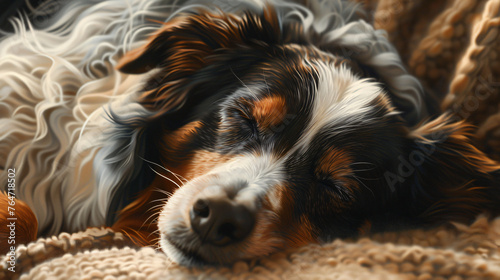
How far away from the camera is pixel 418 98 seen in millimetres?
1105

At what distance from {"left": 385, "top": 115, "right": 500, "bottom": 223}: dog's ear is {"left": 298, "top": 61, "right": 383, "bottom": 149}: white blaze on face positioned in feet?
0.51

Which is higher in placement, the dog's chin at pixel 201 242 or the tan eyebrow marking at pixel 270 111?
the tan eyebrow marking at pixel 270 111

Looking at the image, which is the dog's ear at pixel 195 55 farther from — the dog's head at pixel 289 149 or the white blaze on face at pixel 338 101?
the white blaze on face at pixel 338 101

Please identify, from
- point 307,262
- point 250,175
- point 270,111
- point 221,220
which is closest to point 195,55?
point 270,111

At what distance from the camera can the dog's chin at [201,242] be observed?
2.88ft

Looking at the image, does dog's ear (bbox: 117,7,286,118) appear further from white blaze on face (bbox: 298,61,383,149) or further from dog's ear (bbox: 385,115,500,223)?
dog's ear (bbox: 385,115,500,223)

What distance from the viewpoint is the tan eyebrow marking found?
1.04 m

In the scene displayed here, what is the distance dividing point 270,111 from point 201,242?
0.36 meters

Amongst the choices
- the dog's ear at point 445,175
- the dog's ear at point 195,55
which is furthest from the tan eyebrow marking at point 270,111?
the dog's ear at point 445,175

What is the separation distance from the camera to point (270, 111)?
1.04m

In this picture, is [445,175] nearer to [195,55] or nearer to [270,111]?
[270,111]

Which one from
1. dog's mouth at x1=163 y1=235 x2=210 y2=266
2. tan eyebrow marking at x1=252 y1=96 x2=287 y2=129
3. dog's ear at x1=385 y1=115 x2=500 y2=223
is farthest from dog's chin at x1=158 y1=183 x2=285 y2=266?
dog's ear at x1=385 y1=115 x2=500 y2=223

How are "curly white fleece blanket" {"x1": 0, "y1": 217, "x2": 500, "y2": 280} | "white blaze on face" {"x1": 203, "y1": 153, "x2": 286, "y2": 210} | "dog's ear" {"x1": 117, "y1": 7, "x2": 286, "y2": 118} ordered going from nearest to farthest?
"curly white fleece blanket" {"x1": 0, "y1": 217, "x2": 500, "y2": 280} → "white blaze on face" {"x1": 203, "y1": 153, "x2": 286, "y2": 210} → "dog's ear" {"x1": 117, "y1": 7, "x2": 286, "y2": 118}

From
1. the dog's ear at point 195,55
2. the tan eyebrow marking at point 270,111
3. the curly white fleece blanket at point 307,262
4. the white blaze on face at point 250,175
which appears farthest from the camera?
the dog's ear at point 195,55
